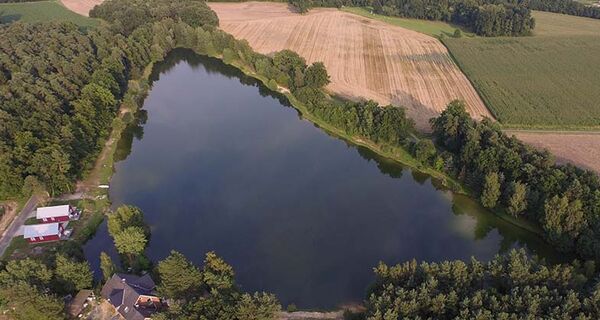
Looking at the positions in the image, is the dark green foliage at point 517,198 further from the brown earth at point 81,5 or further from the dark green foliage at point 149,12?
the brown earth at point 81,5

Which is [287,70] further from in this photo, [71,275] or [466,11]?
[466,11]

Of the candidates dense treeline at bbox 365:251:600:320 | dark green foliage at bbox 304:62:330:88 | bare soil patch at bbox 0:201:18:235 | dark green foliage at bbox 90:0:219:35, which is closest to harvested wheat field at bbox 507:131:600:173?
dense treeline at bbox 365:251:600:320

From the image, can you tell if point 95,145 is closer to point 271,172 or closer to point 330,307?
point 271,172

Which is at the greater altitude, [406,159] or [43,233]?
[406,159]

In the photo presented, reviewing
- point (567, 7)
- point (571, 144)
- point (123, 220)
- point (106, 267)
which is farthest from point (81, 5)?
point (567, 7)

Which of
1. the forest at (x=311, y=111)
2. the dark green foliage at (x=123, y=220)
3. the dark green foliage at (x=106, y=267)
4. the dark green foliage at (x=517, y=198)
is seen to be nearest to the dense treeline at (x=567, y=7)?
the forest at (x=311, y=111)

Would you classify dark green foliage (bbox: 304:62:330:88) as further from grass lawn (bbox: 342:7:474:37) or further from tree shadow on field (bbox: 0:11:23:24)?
tree shadow on field (bbox: 0:11:23:24)
